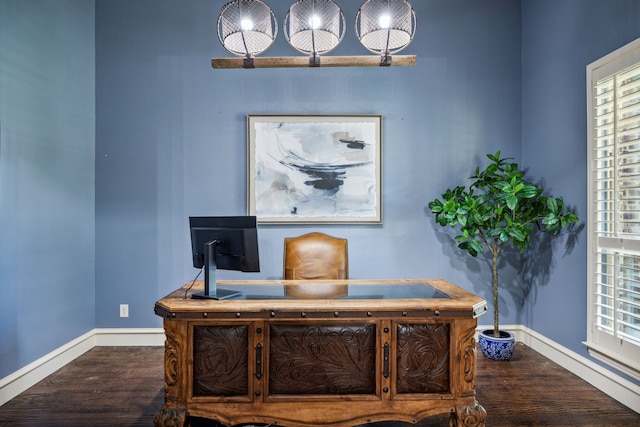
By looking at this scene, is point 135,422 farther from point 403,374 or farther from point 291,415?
point 403,374

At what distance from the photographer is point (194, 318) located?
6.03 feet

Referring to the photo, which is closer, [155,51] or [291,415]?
[291,415]

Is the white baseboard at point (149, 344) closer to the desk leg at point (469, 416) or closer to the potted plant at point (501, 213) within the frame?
the potted plant at point (501, 213)

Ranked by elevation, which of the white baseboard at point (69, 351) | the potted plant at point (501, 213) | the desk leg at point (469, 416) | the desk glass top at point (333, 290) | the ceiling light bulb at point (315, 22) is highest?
the ceiling light bulb at point (315, 22)

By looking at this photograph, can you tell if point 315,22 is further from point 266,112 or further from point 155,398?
point 155,398

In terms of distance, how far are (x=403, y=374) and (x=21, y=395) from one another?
2.49 m

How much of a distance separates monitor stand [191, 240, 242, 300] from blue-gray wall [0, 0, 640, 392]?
1.40 m

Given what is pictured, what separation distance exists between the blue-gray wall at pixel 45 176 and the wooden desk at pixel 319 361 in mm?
1435


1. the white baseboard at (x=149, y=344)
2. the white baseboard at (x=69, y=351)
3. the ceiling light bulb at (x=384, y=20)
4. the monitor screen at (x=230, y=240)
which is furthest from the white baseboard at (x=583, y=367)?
the white baseboard at (x=69, y=351)

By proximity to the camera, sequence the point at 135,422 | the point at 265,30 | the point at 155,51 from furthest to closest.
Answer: the point at 155,51
the point at 135,422
the point at 265,30

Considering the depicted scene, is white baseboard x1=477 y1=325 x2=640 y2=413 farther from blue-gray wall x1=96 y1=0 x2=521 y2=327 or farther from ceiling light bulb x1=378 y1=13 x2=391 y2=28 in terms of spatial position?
ceiling light bulb x1=378 y1=13 x2=391 y2=28

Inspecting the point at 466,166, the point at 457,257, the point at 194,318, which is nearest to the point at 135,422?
the point at 194,318

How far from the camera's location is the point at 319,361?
1.88m

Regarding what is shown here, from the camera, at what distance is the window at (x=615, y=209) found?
2273mm
